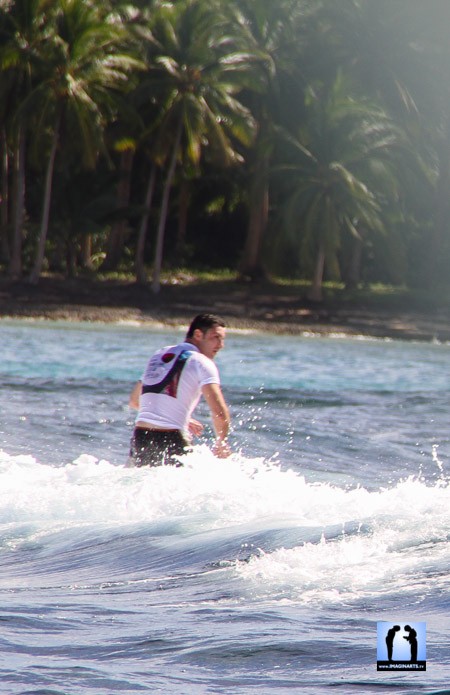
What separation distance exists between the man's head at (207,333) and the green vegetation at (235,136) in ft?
101

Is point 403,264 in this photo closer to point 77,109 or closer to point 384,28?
point 384,28

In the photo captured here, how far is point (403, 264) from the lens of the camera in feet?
148

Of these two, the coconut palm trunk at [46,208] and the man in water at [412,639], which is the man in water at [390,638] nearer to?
the man in water at [412,639]

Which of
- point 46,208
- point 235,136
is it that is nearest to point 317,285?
point 235,136

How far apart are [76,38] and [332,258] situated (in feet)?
37.6

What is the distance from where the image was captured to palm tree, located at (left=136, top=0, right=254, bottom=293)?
3912 centimetres

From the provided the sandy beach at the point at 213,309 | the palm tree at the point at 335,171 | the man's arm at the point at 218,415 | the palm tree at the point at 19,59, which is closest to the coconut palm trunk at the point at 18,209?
the palm tree at the point at 19,59

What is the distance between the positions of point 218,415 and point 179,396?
29 centimetres

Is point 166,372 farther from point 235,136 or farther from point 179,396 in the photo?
point 235,136

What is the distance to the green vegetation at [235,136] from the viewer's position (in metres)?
38.0

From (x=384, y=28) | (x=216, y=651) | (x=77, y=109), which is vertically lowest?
(x=216, y=651)

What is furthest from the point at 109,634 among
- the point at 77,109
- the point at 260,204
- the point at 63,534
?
the point at 260,204

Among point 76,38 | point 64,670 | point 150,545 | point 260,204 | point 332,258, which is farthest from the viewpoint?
point 260,204

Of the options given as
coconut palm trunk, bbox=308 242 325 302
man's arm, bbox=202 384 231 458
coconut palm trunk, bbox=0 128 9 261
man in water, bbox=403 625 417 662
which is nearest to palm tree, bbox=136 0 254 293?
coconut palm trunk, bbox=308 242 325 302
